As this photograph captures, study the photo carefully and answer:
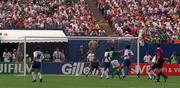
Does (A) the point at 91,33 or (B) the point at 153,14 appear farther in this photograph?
(B) the point at 153,14

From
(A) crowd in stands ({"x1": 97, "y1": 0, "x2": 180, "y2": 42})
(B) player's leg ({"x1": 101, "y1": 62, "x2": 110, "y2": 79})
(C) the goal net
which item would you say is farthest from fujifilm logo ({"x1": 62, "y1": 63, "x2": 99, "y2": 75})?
(A) crowd in stands ({"x1": 97, "y1": 0, "x2": 180, "y2": 42})

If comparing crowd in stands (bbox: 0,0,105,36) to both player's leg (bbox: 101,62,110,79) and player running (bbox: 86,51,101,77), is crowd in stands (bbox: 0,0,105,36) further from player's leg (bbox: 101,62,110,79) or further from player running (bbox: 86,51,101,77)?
player's leg (bbox: 101,62,110,79)

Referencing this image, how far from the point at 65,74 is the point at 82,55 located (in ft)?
6.27

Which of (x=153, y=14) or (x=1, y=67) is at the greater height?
(x=153, y=14)

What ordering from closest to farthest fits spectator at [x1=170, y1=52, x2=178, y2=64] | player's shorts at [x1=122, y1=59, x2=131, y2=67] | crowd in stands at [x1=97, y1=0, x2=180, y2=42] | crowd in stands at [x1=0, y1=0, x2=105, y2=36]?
1. player's shorts at [x1=122, y1=59, x2=131, y2=67]
2. spectator at [x1=170, y1=52, x2=178, y2=64]
3. crowd in stands at [x1=0, y1=0, x2=105, y2=36]
4. crowd in stands at [x1=97, y1=0, x2=180, y2=42]

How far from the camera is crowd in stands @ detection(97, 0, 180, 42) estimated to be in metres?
58.3

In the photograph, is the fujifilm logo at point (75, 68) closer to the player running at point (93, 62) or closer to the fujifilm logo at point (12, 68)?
the player running at point (93, 62)

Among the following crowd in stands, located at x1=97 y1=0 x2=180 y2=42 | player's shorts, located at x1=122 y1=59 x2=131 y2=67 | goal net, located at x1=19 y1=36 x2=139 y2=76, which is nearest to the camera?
player's shorts, located at x1=122 y1=59 x2=131 y2=67

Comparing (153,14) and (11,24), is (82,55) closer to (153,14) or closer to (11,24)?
(11,24)

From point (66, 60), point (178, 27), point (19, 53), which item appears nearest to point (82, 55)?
point (66, 60)

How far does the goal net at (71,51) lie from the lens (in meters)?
49.4

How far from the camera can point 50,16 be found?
58.3m

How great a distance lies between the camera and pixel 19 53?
50.2 m

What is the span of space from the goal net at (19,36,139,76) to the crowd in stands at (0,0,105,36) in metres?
2.57
